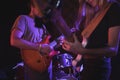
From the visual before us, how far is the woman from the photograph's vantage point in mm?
2742

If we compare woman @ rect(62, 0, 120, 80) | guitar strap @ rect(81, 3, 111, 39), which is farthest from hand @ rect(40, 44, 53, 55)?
guitar strap @ rect(81, 3, 111, 39)

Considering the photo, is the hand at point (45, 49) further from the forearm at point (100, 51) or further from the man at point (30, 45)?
the forearm at point (100, 51)

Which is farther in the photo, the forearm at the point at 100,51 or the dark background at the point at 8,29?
the dark background at the point at 8,29

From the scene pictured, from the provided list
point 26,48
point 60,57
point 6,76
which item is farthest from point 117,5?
point 6,76

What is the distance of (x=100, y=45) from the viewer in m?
2.87

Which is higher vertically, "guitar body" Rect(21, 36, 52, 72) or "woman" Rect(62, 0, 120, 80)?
"woman" Rect(62, 0, 120, 80)

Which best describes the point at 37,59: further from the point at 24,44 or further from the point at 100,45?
the point at 100,45

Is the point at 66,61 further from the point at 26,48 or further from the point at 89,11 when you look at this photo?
the point at 89,11

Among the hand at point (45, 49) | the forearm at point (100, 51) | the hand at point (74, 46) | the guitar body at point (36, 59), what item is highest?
the hand at point (74, 46)

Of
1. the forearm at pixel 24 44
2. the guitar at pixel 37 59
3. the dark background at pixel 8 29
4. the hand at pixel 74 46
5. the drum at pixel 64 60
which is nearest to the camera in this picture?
the hand at pixel 74 46

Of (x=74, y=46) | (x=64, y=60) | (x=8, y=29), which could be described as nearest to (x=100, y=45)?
(x=74, y=46)

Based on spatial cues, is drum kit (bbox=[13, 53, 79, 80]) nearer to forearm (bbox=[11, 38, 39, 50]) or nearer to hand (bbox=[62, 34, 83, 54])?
forearm (bbox=[11, 38, 39, 50])

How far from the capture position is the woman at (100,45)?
108 inches

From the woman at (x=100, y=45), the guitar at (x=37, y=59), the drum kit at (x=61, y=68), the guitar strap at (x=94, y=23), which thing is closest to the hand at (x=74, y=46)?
the woman at (x=100, y=45)
